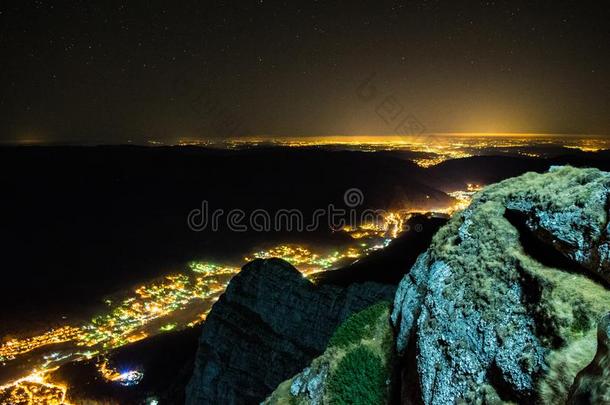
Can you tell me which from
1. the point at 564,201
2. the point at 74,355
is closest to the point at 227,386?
the point at 564,201

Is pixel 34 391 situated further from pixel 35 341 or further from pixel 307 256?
pixel 307 256

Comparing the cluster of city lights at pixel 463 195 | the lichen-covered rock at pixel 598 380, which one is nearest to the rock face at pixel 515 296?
the lichen-covered rock at pixel 598 380

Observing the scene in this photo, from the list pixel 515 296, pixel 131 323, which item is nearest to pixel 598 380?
pixel 515 296

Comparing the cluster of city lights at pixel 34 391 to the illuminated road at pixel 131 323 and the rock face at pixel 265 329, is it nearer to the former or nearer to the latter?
the illuminated road at pixel 131 323

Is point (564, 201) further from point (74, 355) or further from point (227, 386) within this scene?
point (74, 355)

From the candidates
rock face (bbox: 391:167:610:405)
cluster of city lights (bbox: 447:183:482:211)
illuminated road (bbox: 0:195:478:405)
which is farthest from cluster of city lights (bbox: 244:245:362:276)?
rock face (bbox: 391:167:610:405)
